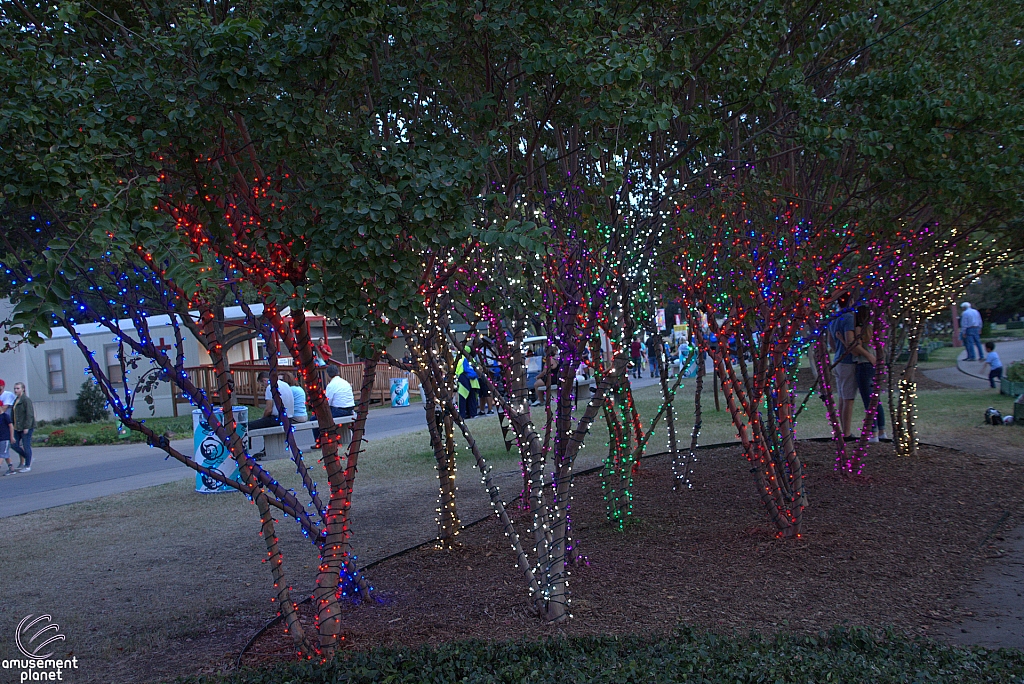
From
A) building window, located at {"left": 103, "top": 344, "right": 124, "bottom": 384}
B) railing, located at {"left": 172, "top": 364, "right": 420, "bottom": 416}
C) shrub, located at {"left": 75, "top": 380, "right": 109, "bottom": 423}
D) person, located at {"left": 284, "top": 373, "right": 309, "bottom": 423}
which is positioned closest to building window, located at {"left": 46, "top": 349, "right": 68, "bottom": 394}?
building window, located at {"left": 103, "top": 344, "right": 124, "bottom": 384}

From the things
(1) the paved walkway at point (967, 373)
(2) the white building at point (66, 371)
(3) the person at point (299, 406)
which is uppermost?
(2) the white building at point (66, 371)

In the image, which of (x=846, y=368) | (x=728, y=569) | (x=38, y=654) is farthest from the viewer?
(x=846, y=368)

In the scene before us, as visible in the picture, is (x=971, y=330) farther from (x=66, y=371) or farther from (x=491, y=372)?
(x=66, y=371)

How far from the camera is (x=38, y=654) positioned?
494 centimetres

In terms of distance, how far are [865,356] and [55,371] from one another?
25805 millimetres

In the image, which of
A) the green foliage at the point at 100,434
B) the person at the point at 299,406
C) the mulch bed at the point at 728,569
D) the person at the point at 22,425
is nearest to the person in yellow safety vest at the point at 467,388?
the person at the point at 299,406

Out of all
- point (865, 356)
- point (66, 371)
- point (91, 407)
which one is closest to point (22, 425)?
point (91, 407)

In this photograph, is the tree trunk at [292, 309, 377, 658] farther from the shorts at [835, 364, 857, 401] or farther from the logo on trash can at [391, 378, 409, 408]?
the logo on trash can at [391, 378, 409, 408]

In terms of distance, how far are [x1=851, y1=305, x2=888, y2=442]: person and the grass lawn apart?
1602mm

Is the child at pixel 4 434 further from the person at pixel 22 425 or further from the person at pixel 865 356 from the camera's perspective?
the person at pixel 865 356

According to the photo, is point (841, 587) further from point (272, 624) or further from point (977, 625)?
point (272, 624)

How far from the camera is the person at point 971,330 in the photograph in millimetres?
23672

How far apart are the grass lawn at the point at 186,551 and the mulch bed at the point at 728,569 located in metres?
0.61

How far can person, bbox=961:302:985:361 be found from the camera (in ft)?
77.7
